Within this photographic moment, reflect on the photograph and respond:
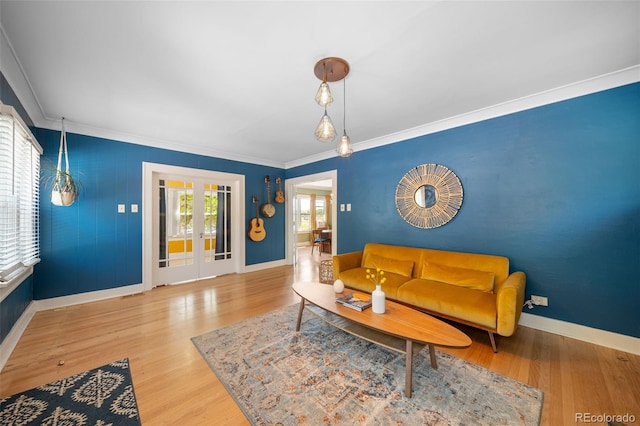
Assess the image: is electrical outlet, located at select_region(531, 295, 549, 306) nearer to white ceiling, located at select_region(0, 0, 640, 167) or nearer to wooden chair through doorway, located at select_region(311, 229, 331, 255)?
white ceiling, located at select_region(0, 0, 640, 167)

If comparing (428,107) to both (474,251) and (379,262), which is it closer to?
(474,251)

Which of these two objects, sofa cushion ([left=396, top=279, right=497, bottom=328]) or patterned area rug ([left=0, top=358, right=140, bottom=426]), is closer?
patterned area rug ([left=0, top=358, right=140, bottom=426])

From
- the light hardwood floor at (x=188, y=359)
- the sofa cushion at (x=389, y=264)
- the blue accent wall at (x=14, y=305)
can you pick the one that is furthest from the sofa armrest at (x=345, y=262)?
the blue accent wall at (x=14, y=305)

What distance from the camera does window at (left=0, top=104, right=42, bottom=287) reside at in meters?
1.93

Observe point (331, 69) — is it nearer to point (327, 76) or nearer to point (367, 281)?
point (327, 76)

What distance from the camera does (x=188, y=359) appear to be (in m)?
2.04

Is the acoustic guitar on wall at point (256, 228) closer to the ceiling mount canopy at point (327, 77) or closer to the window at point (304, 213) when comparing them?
the ceiling mount canopy at point (327, 77)

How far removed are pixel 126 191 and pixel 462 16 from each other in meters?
4.63

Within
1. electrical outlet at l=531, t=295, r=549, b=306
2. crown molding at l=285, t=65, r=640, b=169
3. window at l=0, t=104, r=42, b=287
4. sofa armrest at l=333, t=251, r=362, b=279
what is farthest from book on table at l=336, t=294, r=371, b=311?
window at l=0, t=104, r=42, b=287

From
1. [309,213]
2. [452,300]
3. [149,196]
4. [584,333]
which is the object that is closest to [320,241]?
[309,213]

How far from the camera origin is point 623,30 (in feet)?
5.41

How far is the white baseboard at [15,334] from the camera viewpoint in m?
1.99

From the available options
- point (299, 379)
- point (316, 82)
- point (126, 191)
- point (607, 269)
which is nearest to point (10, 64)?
point (126, 191)

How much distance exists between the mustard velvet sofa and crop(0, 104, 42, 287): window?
10.8 ft
